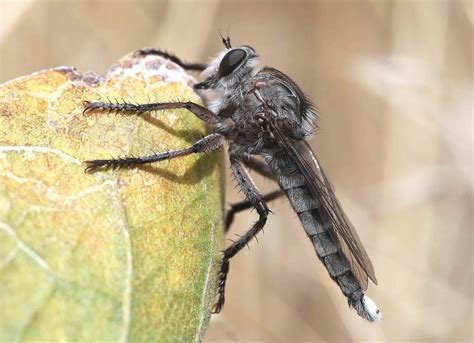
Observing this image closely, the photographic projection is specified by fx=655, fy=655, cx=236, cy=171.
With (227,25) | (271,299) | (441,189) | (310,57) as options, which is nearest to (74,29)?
(227,25)

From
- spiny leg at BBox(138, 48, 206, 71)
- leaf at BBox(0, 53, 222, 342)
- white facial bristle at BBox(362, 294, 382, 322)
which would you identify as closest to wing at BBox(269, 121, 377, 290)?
white facial bristle at BBox(362, 294, 382, 322)

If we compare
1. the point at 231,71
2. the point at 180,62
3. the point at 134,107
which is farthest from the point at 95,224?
the point at 231,71

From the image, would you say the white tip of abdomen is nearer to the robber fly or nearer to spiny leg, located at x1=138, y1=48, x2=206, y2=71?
the robber fly

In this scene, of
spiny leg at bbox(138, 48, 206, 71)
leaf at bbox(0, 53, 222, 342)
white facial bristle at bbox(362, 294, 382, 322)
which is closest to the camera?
leaf at bbox(0, 53, 222, 342)

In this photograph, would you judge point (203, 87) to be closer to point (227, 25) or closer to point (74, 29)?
point (74, 29)

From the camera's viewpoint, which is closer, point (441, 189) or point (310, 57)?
point (441, 189)

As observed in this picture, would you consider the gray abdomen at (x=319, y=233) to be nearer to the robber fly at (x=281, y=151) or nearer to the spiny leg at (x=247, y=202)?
the robber fly at (x=281, y=151)
